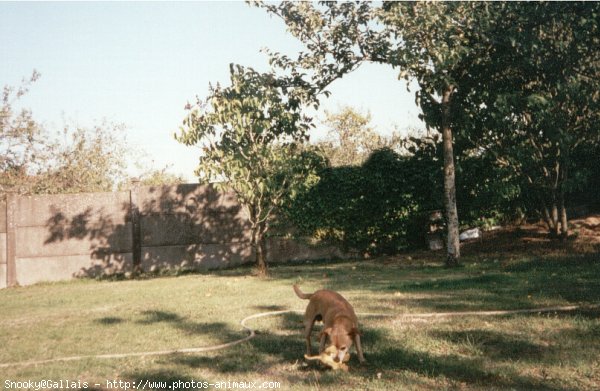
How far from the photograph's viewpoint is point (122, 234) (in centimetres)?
1510

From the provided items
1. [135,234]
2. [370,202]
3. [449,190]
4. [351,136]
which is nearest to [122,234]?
[135,234]

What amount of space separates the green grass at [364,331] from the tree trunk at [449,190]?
87cm

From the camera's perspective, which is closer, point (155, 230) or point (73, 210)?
point (73, 210)

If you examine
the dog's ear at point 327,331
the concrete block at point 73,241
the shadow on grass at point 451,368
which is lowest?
the shadow on grass at point 451,368

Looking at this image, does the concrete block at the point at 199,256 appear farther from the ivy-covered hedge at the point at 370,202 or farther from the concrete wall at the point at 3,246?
the concrete wall at the point at 3,246

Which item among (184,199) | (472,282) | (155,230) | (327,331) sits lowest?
(472,282)

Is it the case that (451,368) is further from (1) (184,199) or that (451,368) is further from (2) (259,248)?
(1) (184,199)

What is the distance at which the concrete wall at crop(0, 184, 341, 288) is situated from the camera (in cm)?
1467

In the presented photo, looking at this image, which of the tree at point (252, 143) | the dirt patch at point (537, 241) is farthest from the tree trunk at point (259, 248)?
the dirt patch at point (537, 241)

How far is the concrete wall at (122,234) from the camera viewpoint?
48.1 ft

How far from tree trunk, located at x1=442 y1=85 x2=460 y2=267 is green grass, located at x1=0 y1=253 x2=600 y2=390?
2.84 feet

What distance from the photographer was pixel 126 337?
6.45 m

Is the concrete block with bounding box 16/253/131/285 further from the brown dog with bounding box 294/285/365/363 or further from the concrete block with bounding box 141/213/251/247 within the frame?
the brown dog with bounding box 294/285/365/363

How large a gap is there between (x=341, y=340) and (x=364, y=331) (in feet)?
4.96
